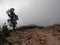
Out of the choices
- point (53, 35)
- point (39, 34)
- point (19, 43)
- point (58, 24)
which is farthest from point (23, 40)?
point (58, 24)

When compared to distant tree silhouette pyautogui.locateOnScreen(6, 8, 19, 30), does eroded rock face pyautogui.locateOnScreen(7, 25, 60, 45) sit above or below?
below

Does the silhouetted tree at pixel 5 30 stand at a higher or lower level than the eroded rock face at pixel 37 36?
higher

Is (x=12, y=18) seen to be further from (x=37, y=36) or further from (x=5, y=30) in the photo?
(x=37, y=36)

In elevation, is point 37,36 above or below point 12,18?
below

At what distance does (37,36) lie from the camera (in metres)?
8.59

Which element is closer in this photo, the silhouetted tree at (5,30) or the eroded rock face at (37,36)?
the eroded rock face at (37,36)

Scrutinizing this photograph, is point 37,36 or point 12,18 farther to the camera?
point 12,18

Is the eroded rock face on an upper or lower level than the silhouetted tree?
lower

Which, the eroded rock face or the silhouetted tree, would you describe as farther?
the silhouetted tree

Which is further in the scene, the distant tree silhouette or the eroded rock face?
the distant tree silhouette

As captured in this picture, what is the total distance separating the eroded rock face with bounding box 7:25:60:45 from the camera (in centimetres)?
808

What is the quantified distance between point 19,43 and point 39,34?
1.06 metres

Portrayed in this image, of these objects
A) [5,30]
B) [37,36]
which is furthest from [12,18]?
[37,36]

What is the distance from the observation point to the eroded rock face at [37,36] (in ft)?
26.5
